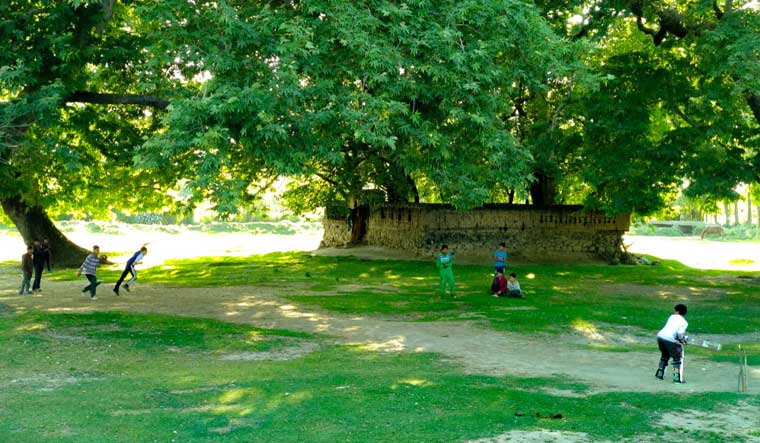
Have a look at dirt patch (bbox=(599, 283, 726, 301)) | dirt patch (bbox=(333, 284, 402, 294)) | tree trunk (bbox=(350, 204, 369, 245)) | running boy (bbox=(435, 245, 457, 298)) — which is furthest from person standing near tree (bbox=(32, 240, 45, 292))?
tree trunk (bbox=(350, 204, 369, 245))

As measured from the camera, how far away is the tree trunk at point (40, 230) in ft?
120

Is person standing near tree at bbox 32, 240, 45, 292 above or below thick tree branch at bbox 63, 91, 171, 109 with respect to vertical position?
below

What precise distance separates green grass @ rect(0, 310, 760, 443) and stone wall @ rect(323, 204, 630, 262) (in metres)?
22.3

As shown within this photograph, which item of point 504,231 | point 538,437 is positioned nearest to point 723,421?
point 538,437

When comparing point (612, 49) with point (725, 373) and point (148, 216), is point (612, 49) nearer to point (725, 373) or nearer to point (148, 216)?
point (725, 373)

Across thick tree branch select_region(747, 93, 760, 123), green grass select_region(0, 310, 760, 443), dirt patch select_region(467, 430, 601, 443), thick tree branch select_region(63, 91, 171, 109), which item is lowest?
dirt patch select_region(467, 430, 601, 443)

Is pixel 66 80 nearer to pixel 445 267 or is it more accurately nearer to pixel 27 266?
pixel 27 266

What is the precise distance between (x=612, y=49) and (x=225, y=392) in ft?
92.9

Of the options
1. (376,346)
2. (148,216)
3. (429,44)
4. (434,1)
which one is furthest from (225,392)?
(148,216)

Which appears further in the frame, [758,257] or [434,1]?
[758,257]

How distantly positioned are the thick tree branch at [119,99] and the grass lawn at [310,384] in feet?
18.0

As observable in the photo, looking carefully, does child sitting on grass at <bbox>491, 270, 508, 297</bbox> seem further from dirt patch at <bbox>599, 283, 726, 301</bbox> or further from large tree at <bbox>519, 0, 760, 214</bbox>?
large tree at <bbox>519, 0, 760, 214</bbox>

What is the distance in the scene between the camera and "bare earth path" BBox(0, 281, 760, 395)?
14.4m

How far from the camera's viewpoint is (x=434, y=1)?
60.2 ft
